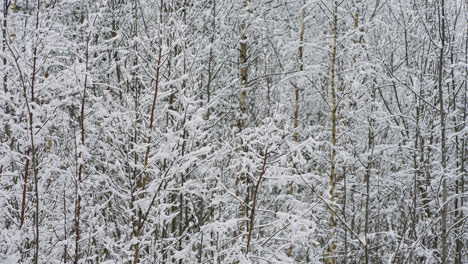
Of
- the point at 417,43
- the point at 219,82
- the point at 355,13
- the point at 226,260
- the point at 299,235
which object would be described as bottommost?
the point at 226,260

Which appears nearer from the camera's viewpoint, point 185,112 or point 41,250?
point 185,112

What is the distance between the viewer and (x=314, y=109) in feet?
39.9

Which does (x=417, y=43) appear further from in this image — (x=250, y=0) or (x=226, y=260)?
(x=226, y=260)

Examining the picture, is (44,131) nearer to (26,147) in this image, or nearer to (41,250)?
(26,147)

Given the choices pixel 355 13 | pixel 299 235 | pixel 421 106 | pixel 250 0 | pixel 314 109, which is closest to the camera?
pixel 299 235

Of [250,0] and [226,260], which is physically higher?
[250,0]

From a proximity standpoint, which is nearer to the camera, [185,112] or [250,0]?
[185,112]

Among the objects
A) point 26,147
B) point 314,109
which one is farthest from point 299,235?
point 314,109

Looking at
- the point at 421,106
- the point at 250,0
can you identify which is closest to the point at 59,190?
the point at 250,0

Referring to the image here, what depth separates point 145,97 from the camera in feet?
12.9

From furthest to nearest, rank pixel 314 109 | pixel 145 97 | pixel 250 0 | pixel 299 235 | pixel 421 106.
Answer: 1. pixel 314 109
2. pixel 250 0
3. pixel 421 106
4. pixel 145 97
5. pixel 299 235

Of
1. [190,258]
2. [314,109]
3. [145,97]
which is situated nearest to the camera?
[145,97]

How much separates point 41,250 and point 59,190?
0.87m

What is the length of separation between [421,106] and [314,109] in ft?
17.5
